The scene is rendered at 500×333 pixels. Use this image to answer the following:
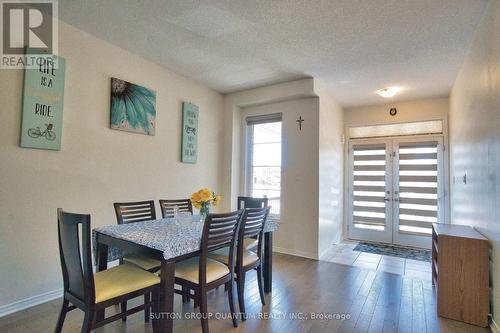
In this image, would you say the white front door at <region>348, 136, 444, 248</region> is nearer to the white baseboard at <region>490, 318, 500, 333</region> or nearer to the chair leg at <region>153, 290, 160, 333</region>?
the white baseboard at <region>490, 318, 500, 333</region>

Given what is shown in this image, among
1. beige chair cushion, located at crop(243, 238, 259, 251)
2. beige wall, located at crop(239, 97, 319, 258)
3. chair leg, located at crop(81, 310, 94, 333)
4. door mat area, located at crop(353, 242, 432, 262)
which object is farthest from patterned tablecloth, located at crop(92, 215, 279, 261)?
door mat area, located at crop(353, 242, 432, 262)

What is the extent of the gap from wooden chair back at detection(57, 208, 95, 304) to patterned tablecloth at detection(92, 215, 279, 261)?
0.34m

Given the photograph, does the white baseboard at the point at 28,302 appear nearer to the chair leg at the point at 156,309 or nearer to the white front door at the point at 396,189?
the chair leg at the point at 156,309

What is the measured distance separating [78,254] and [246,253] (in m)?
1.42

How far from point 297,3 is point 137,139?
2364mm

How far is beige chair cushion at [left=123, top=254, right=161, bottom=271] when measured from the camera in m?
2.21

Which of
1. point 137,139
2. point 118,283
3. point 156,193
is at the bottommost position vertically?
point 118,283

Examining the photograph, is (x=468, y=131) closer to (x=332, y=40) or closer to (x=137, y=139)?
(x=332, y=40)

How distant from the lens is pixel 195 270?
205 centimetres

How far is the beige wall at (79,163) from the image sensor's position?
230 centimetres

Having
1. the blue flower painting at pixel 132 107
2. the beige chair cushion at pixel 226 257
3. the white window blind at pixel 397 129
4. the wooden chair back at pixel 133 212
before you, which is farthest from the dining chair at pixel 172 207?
the white window blind at pixel 397 129

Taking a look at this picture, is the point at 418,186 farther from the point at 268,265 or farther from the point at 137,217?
the point at 137,217

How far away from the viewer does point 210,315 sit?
230 cm

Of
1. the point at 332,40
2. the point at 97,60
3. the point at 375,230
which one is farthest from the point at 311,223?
the point at 97,60
